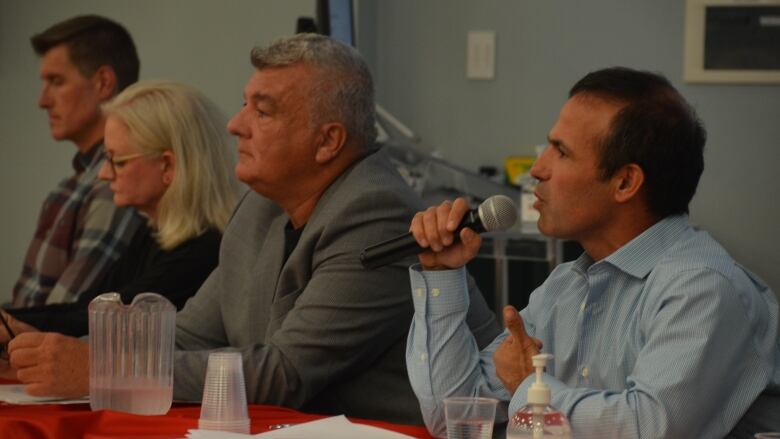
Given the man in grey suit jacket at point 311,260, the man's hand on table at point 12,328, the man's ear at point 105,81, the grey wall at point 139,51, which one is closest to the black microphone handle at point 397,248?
the man in grey suit jacket at point 311,260

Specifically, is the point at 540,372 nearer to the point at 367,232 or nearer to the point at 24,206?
the point at 367,232

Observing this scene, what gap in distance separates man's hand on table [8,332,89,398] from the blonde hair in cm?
83

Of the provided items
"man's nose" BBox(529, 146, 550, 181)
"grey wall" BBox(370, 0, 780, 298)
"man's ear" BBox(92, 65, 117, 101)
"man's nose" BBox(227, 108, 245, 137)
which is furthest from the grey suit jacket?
"grey wall" BBox(370, 0, 780, 298)

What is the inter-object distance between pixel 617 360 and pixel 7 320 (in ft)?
4.78

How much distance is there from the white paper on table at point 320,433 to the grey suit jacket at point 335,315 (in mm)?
→ 456

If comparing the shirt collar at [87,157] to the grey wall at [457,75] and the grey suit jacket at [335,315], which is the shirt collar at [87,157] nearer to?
the grey wall at [457,75]

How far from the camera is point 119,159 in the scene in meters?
3.16

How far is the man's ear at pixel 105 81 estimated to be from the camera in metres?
4.02

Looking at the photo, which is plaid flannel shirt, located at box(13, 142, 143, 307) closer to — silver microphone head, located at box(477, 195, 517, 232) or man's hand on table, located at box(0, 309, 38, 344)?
man's hand on table, located at box(0, 309, 38, 344)

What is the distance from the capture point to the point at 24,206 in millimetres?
5227

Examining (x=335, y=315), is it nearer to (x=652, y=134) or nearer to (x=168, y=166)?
(x=652, y=134)

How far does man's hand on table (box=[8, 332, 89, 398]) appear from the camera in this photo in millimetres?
2191

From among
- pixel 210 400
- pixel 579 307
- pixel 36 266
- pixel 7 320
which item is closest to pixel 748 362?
pixel 579 307

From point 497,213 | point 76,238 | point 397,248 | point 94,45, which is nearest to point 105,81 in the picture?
point 94,45
